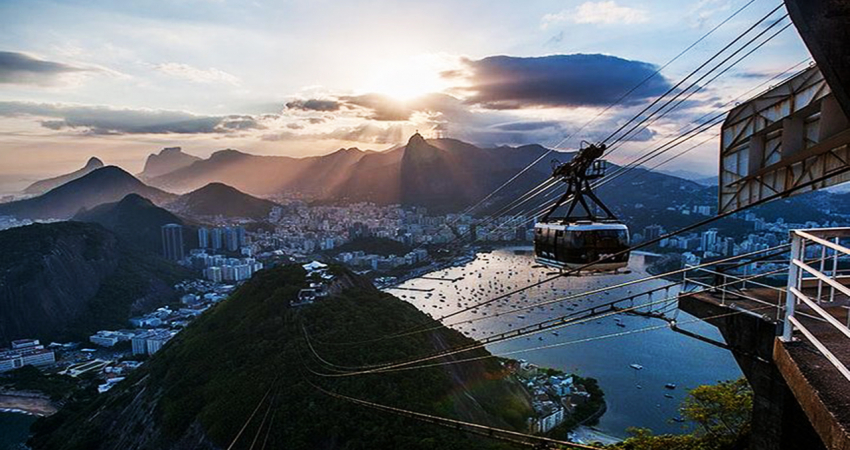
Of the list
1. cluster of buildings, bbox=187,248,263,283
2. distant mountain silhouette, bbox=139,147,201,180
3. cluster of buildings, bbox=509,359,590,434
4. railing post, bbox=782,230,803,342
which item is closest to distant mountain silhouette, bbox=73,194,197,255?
cluster of buildings, bbox=187,248,263,283

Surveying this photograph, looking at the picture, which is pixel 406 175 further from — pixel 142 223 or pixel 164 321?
pixel 164 321

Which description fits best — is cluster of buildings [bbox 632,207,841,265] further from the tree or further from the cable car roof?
the cable car roof

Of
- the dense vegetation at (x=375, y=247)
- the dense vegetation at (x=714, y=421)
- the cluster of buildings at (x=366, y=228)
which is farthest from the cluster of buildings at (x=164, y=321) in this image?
the dense vegetation at (x=714, y=421)

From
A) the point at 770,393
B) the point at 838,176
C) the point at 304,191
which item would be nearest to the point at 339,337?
the point at 770,393

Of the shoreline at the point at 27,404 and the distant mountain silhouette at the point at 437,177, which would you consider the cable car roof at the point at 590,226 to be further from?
the distant mountain silhouette at the point at 437,177

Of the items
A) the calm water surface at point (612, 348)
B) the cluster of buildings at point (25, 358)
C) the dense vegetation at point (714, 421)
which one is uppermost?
the dense vegetation at point (714, 421)
